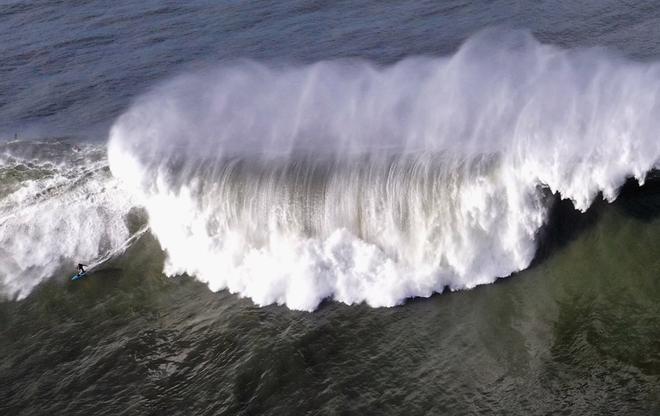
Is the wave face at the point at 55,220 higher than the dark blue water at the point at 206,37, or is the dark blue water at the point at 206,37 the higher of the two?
the dark blue water at the point at 206,37

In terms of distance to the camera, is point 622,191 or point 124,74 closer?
point 622,191

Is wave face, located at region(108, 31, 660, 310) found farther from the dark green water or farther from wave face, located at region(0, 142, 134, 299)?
wave face, located at region(0, 142, 134, 299)

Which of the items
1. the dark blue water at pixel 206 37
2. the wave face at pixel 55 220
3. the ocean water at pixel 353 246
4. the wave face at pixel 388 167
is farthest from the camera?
the dark blue water at pixel 206 37

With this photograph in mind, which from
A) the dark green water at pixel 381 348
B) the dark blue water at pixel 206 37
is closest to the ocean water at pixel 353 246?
the dark green water at pixel 381 348

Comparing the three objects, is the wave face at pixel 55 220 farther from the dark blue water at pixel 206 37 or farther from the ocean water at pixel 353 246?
the dark blue water at pixel 206 37

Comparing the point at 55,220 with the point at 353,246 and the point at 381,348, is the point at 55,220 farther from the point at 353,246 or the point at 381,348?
the point at 381,348

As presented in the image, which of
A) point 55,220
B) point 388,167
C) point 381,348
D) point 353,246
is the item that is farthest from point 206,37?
point 381,348

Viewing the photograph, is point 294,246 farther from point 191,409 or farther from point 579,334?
point 579,334

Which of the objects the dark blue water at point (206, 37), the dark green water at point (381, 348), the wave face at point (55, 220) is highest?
the dark blue water at point (206, 37)

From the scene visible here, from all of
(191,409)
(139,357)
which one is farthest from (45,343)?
(191,409)
